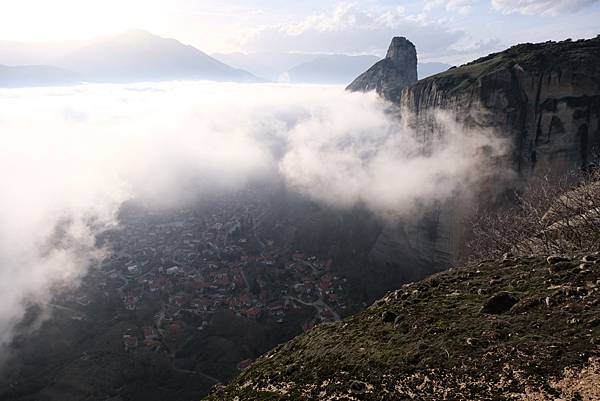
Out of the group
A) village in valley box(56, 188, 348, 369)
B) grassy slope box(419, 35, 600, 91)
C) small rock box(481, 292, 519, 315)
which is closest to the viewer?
small rock box(481, 292, 519, 315)

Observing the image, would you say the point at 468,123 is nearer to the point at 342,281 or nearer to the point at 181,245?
the point at 342,281

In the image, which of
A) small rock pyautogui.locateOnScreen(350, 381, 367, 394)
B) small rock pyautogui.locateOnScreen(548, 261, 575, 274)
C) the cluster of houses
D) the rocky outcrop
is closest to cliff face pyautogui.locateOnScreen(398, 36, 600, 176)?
the cluster of houses

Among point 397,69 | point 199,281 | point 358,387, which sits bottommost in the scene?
point 199,281

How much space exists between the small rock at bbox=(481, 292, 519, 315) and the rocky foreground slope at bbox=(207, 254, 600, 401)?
1.1 inches

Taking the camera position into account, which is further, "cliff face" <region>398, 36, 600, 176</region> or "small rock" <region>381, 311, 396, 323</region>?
"cliff face" <region>398, 36, 600, 176</region>

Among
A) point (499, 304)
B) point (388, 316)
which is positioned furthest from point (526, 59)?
point (388, 316)

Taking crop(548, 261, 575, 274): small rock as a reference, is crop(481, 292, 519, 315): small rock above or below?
below

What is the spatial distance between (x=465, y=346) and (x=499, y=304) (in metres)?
2.76

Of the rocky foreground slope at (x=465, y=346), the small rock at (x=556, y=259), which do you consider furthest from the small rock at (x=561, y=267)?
the small rock at (x=556, y=259)

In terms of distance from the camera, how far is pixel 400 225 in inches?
2456

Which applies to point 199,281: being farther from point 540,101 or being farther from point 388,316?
point 388,316

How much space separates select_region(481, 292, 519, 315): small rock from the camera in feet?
43.7

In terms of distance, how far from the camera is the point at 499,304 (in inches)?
535

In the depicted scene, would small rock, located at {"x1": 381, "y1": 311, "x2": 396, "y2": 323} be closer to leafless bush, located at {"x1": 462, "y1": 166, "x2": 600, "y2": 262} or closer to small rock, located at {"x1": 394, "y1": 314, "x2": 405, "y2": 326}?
small rock, located at {"x1": 394, "y1": 314, "x2": 405, "y2": 326}
